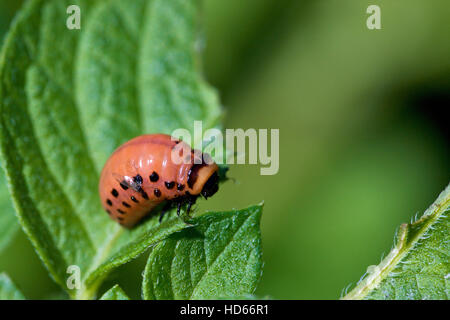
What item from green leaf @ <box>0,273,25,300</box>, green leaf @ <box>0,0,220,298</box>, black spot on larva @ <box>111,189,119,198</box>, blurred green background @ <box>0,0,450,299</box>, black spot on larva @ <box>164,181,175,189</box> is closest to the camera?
green leaf @ <box>0,273,25,300</box>

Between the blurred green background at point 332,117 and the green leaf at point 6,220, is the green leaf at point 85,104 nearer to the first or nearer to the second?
the green leaf at point 6,220

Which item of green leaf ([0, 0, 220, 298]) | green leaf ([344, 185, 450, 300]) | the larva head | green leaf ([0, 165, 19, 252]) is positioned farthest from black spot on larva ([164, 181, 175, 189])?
green leaf ([344, 185, 450, 300])

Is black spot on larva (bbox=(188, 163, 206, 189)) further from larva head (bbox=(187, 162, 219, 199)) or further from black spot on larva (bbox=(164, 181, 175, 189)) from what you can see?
black spot on larva (bbox=(164, 181, 175, 189))

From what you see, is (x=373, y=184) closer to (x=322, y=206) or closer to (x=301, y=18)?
(x=322, y=206)

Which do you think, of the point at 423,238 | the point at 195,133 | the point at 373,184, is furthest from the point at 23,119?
the point at 373,184

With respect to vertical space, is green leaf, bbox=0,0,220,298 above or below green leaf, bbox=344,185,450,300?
above

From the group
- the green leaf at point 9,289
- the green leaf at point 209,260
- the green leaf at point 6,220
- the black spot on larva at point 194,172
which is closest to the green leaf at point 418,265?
the green leaf at point 209,260

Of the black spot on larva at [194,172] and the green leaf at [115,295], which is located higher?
the black spot on larva at [194,172]
